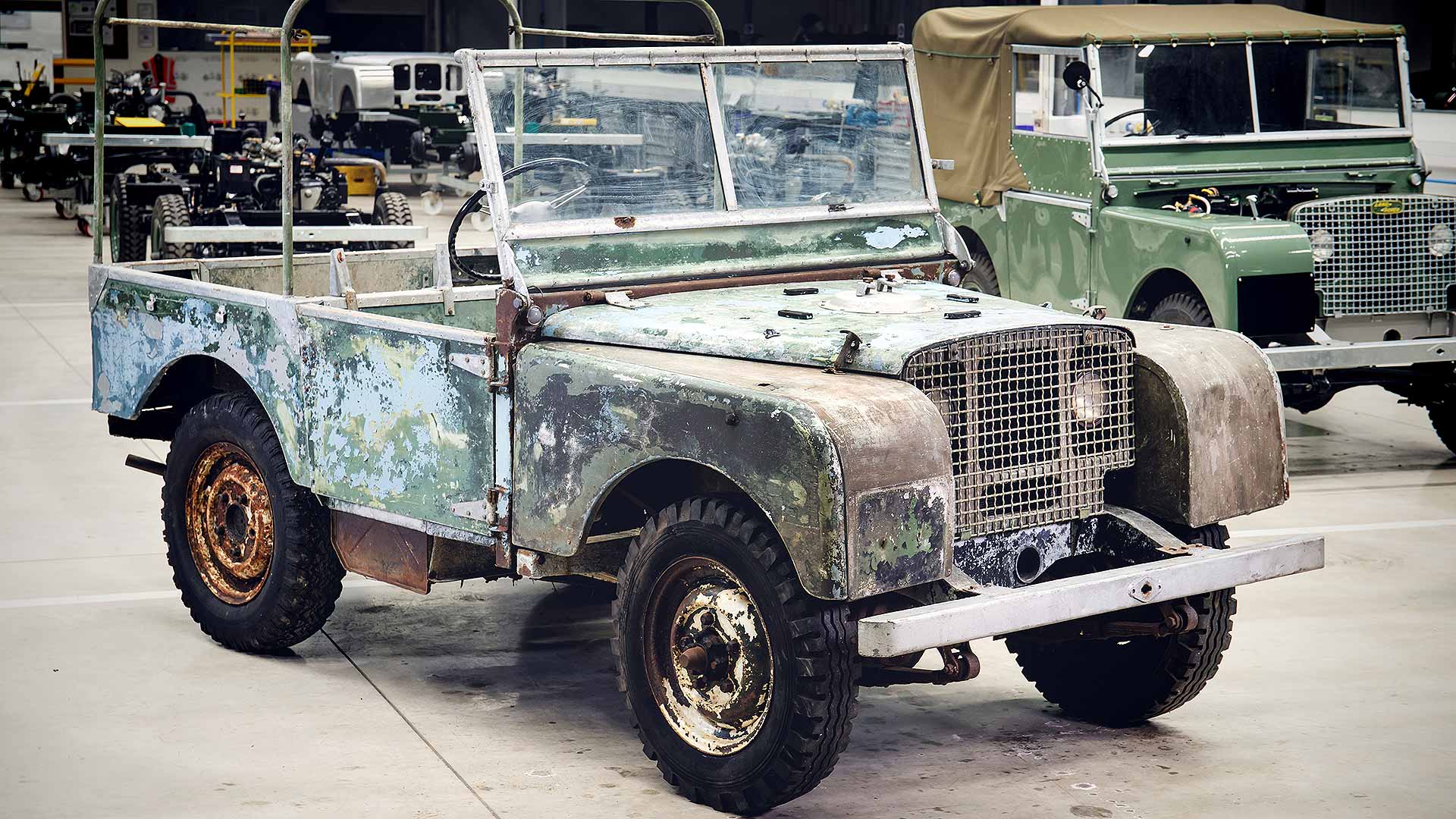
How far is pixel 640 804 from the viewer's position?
4.84 m

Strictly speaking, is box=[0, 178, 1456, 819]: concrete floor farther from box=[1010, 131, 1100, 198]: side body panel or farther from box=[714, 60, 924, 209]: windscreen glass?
box=[1010, 131, 1100, 198]: side body panel

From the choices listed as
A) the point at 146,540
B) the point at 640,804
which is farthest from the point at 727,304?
the point at 146,540

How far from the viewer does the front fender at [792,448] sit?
14.2 ft

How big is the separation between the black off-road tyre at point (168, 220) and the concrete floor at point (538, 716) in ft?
22.5

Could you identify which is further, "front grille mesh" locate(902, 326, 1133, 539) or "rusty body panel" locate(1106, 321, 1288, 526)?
"rusty body panel" locate(1106, 321, 1288, 526)

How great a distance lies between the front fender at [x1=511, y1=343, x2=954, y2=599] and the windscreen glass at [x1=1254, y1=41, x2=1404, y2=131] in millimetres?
6346

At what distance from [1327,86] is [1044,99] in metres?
1.57

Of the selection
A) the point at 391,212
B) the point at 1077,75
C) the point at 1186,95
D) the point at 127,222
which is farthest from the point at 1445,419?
the point at 127,222

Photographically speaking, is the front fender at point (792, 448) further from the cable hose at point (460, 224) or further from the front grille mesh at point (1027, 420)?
the cable hose at point (460, 224)

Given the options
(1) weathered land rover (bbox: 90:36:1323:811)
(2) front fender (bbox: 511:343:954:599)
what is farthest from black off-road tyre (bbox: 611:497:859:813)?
(2) front fender (bbox: 511:343:954:599)

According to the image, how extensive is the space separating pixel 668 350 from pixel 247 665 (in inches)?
78.9

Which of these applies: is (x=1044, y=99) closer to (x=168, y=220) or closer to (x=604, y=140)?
(x=604, y=140)

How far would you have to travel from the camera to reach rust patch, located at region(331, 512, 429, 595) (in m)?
5.72

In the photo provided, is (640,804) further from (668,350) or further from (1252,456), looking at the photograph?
(1252,456)
